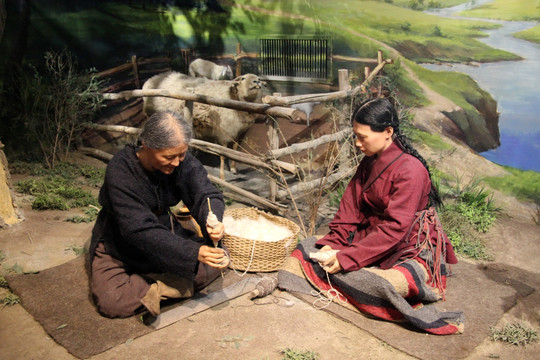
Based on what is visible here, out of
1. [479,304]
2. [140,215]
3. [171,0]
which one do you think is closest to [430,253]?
[479,304]

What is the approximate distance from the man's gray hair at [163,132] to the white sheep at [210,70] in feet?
14.6

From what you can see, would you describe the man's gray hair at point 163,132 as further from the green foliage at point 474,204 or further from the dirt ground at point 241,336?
the green foliage at point 474,204

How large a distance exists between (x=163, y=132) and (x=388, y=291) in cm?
186

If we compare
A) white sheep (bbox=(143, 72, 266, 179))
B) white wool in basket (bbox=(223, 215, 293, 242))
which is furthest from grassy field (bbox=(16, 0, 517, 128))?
white wool in basket (bbox=(223, 215, 293, 242))

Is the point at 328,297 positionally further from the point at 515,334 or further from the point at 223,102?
the point at 223,102

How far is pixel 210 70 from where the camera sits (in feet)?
25.0

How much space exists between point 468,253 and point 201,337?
9.35ft

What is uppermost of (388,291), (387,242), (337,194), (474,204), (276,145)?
(276,145)

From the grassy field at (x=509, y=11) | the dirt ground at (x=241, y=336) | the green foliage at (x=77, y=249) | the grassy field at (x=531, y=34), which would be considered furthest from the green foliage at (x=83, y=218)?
the grassy field at (x=531, y=34)

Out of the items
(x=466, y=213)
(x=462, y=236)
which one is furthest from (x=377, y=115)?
(x=466, y=213)

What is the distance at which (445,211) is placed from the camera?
532cm

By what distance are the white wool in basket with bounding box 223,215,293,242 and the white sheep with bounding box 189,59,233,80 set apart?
3530mm

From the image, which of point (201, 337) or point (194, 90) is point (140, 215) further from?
point (194, 90)

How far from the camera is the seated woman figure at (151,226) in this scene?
324cm
